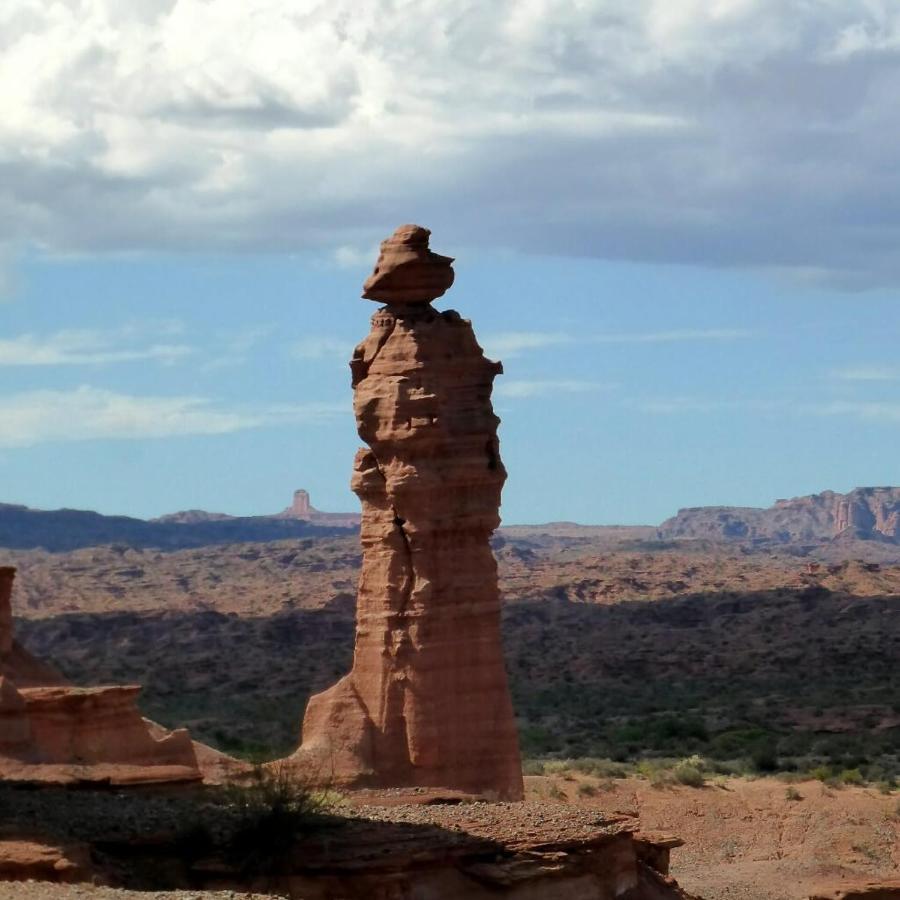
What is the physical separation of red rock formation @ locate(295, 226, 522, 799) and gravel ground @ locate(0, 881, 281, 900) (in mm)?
11505

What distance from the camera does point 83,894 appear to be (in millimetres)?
15867

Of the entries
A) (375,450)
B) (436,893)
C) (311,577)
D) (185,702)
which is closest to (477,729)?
(375,450)

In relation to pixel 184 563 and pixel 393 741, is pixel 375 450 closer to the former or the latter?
pixel 393 741

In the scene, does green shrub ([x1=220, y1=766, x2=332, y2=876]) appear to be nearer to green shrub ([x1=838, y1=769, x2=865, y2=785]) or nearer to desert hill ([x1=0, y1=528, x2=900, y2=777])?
desert hill ([x1=0, y1=528, x2=900, y2=777])

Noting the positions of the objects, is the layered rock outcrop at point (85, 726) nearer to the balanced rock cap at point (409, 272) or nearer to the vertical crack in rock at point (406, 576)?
the vertical crack in rock at point (406, 576)

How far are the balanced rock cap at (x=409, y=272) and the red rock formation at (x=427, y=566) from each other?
0.07ft

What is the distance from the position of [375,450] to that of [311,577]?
4236 inches

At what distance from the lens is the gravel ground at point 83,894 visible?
51.2ft

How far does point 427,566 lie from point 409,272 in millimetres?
3898

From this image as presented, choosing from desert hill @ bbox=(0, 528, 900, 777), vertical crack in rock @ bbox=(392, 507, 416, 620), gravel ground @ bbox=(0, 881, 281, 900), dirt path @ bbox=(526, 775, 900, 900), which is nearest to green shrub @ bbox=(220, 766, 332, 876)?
gravel ground @ bbox=(0, 881, 281, 900)

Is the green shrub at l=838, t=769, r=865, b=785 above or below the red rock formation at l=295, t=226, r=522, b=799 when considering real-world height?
below

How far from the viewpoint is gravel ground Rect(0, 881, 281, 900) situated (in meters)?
15.6

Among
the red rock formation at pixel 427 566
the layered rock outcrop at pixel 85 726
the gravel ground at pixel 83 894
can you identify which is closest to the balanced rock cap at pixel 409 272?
the red rock formation at pixel 427 566

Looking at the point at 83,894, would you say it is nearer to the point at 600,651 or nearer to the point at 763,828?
the point at 763,828
